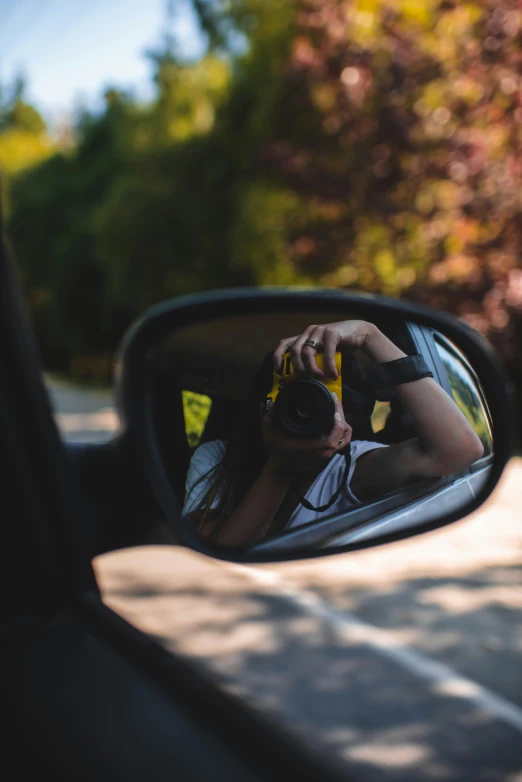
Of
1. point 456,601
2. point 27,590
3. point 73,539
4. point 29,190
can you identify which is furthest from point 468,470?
point 29,190

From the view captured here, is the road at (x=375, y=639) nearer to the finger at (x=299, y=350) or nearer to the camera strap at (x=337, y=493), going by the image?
the camera strap at (x=337, y=493)

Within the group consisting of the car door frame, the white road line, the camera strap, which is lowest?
the white road line

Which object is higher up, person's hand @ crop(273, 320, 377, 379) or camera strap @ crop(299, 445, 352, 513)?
person's hand @ crop(273, 320, 377, 379)

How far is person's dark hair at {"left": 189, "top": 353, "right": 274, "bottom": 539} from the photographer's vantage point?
3.63 feet

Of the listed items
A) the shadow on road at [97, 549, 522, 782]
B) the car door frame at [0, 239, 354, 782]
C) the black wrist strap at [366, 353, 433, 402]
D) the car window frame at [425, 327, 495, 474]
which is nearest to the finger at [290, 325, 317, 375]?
the black wrist strap at [366, 353, 433, 402]

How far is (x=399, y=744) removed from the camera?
3027 mm

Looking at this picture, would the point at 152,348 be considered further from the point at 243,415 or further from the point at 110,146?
the point at 110,146

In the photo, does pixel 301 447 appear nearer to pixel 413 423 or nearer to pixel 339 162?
pixel 413 423

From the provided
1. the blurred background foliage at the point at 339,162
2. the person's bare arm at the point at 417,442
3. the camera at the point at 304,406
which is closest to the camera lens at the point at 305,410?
the camera at the point at 304,406

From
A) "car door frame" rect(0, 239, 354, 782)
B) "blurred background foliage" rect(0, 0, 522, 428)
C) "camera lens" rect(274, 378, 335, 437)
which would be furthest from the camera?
"blurred background foliage" rect(0, 0, 522, 428)

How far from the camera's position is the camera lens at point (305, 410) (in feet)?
3.48

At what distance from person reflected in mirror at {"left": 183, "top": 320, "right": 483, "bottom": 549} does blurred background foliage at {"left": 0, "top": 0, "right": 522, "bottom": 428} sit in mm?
9436

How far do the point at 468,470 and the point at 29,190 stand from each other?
32.3 meters

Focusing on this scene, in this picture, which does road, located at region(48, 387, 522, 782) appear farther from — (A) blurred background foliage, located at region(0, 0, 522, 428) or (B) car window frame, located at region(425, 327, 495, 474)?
(A) blurred background foliage, located at region(0, 0, 522, 428)
